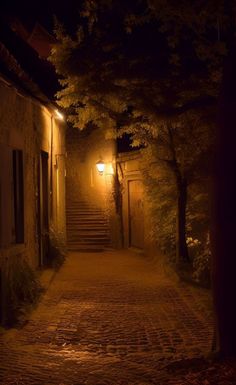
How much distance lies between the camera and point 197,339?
20.3 ft

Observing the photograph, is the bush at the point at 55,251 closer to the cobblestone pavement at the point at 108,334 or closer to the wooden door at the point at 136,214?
the cobblestone pavement at the point at 108,334

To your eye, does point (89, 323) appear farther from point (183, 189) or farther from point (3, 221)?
point (183, 189)

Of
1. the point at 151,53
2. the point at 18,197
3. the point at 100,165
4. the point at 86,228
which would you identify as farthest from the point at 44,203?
the point at 86,228

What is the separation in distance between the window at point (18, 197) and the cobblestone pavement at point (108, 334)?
4.11ft

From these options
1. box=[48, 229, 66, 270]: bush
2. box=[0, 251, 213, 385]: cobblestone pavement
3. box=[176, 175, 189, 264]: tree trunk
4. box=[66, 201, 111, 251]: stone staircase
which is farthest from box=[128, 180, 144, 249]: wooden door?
box=[0, 251, 213, 385]: cobblestone pavement

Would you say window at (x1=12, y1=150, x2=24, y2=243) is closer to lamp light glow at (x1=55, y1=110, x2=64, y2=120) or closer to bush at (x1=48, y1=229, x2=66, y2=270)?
bush at (x1=48, y1=229, x2=66, y2=270)

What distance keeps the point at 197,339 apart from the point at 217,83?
3621 millimetres

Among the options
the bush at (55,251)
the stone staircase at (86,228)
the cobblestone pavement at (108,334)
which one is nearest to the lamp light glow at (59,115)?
the bush at (55,251)

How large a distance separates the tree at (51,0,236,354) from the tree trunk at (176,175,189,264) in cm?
352

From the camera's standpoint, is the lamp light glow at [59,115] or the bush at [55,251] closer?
the bush at [55,251]

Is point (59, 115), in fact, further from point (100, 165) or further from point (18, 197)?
point (100, 165)

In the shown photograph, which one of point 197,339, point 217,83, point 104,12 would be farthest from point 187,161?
point 197,339

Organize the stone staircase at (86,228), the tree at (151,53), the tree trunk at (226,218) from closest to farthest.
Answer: the tree trunk at (226,218)
the tree at (151,53)
the stone staircase at (86,228)

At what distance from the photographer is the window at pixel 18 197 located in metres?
8.51
